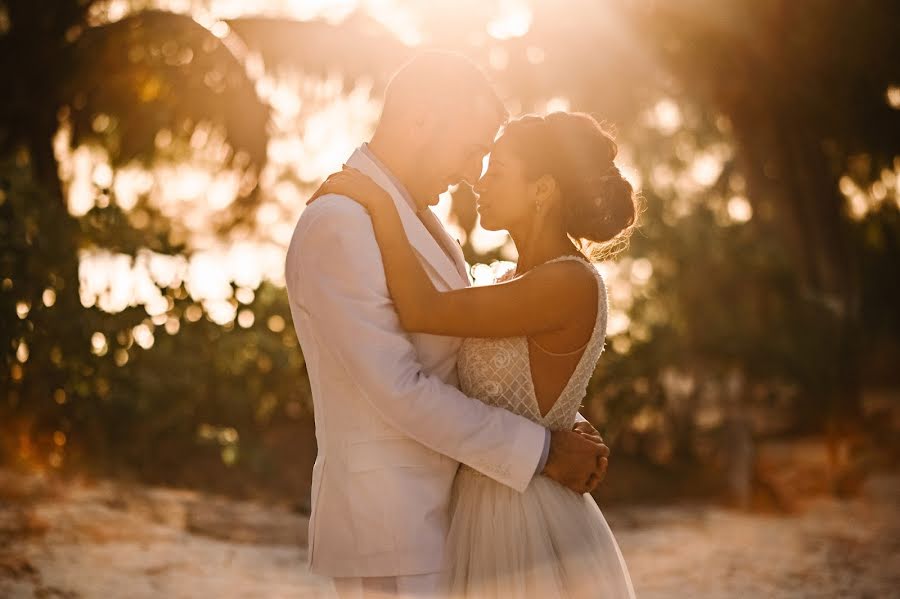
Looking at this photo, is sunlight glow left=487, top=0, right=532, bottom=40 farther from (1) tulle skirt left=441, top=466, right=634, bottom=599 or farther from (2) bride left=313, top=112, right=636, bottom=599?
(1) tulle skirt left=441, top=466, right=634, bottom=599

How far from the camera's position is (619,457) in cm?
1266

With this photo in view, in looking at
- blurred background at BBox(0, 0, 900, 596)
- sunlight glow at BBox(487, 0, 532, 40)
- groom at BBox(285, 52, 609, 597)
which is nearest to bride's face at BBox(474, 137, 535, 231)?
groom at BBox(285, 52, 609, 597)

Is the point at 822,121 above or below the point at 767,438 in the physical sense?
above

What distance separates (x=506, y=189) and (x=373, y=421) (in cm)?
83

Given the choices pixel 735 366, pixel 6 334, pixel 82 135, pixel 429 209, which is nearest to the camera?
pixel 429 209

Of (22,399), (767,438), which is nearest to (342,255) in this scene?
(22,399)

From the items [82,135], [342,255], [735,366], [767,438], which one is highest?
[82,135]

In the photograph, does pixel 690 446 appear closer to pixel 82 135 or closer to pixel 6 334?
pixel 82 135

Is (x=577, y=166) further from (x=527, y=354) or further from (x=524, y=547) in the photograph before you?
(x=524, y=547)

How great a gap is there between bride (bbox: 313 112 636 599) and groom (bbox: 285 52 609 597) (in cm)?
6

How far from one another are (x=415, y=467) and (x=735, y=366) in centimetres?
1136

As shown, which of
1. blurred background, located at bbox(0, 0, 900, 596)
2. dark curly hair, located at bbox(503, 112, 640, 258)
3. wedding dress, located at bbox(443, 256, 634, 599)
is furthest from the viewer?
blurred background, located at bbox(0, 0, 900, 596)

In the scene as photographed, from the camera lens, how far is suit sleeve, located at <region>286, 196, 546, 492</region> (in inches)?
113

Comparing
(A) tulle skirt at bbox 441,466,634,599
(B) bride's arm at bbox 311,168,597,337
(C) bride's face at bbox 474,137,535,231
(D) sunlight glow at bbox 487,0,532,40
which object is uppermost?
(D) sunlight glow at bbox 487,0,532,40
